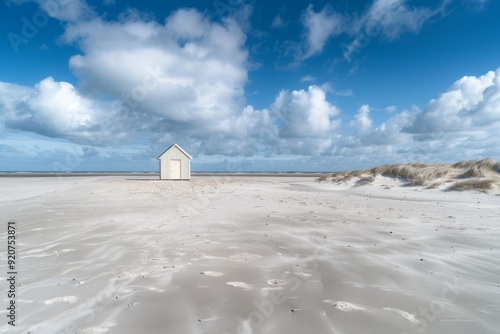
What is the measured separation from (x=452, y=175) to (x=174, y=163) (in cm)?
2799

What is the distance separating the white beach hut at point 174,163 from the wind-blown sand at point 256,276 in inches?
1053

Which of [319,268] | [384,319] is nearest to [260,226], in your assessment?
[319,268]

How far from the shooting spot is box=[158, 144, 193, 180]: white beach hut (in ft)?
115

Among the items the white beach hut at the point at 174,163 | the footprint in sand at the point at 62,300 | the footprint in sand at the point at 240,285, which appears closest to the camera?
the footprint in sand at the point at 62,300

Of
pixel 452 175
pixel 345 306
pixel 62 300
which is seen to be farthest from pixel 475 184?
pixel 62 300

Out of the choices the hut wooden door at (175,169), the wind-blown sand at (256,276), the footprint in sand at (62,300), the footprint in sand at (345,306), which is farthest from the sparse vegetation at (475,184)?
the hut wooden door at (175,169)

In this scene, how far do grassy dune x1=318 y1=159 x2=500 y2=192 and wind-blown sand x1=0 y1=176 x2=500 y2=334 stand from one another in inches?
371

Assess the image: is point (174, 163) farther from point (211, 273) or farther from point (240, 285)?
point (240, 285)

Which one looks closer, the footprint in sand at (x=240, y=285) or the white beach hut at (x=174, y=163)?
the footprint in sand at (x=240, y=285)

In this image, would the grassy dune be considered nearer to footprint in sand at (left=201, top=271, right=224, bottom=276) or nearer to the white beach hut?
footprint in sand at (left=201, top=271, right=224, bottom=276)

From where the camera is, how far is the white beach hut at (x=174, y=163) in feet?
115

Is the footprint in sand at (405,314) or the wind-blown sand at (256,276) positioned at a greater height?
the wind-blown sand at (256,276)

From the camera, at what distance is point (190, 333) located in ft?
9.32

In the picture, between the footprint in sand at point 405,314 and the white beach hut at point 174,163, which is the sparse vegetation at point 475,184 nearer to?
the footprint in sand at point 405,314
